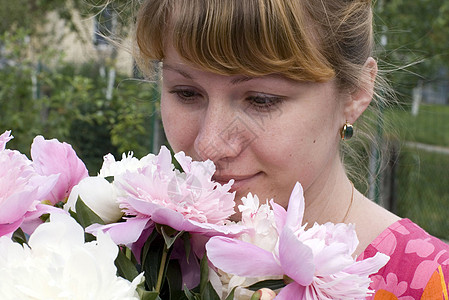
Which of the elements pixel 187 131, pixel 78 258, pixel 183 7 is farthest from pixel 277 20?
pixel 78 258

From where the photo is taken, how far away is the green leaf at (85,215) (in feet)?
3.49

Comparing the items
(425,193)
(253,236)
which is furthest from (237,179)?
(425,193)

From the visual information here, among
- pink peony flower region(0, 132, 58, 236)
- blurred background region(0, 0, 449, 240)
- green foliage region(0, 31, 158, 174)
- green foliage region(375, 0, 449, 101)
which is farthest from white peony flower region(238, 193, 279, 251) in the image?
green foliage region(375, 0, 449, 101)

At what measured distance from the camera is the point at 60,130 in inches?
186

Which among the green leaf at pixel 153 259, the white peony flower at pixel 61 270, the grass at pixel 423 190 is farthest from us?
the grass at pixel 423 190

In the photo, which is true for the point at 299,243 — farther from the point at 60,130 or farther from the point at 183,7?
the point at 60,130

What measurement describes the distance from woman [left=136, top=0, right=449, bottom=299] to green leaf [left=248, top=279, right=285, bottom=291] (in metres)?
0.49

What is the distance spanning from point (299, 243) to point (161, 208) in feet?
0.68

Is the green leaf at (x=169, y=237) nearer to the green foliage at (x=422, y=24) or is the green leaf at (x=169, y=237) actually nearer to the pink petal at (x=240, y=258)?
the pink petal at (x=240, y=258)

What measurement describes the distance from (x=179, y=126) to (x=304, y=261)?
29.1 inches

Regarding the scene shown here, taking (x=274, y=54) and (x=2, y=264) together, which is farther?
(x=274, y=54)

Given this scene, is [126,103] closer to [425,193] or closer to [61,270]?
[425,193]

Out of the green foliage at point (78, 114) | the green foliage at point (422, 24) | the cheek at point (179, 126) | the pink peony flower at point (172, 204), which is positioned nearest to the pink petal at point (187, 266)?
the pink peony flower at point (172, 204)

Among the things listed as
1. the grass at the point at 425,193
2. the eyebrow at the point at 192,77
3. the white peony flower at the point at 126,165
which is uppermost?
the eyebrow at the point at 192,77
